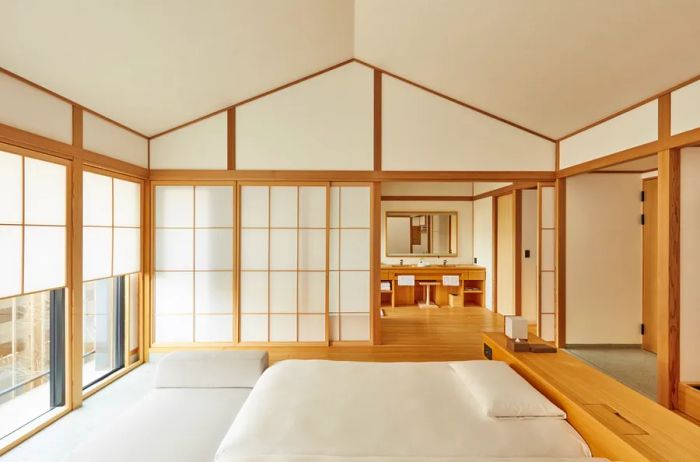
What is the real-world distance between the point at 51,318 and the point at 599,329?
5462 millimetres

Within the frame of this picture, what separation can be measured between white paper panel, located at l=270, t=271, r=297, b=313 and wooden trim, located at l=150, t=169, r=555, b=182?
3.64 feet

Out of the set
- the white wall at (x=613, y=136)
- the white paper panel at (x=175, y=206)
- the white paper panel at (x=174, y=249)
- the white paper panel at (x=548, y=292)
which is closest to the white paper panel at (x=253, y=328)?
the white paper panel at (x=174, y=249)

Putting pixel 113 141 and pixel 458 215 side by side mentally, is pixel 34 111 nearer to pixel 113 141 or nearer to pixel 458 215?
pixel 113 141

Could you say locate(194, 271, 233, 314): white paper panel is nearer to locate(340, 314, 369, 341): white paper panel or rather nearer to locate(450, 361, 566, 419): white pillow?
locate(340, 314, 369, 341): white paper panel

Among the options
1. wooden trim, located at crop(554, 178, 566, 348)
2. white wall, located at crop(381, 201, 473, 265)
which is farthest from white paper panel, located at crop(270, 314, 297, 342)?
white wall, located at crop(381, 201, 473, 265)

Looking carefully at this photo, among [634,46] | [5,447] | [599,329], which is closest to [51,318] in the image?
[5,447]

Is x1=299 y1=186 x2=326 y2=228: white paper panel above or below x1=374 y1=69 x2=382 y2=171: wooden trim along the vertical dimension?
below

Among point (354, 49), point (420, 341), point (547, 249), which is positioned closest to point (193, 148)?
point (354, 49)

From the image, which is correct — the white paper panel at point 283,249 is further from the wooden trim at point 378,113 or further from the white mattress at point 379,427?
the white mattress at point 379,427

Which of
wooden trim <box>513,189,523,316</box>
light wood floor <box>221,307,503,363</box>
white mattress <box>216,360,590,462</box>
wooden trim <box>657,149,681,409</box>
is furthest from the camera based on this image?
wooden trim <box>513,189,523,316</box>

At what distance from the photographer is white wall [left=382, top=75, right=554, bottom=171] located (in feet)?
13.3

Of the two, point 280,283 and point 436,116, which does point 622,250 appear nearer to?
point 436,116

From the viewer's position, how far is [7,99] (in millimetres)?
2234

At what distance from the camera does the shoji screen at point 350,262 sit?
161 inches
